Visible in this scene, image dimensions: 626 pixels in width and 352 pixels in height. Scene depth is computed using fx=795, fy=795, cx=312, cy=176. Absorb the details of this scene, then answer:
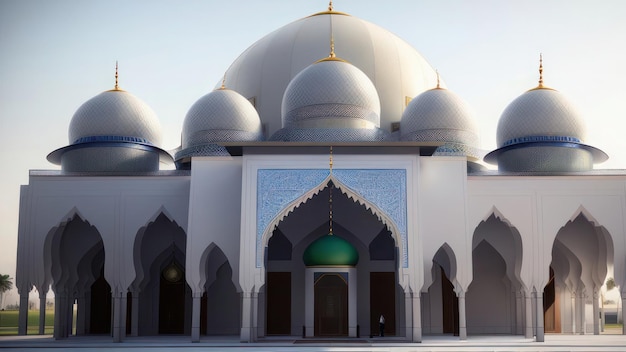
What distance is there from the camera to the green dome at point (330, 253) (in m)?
14.2

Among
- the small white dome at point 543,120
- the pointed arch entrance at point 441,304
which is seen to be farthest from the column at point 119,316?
the small white dome at point 543,120

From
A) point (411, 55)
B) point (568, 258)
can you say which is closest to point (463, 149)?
point (568, 258)

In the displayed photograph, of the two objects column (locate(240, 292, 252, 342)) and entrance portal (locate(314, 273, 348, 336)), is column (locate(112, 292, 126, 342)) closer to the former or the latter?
column (locate(240, 292, 252, 342))

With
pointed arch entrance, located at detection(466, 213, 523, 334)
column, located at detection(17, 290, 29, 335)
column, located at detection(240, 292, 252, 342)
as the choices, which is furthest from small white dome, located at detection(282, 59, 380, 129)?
column, located at detection(17, 290, 29, 335)

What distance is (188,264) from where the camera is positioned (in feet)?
44.9

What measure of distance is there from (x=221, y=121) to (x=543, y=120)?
661 cm

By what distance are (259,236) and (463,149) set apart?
5438 mm

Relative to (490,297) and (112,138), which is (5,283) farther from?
(490,297)

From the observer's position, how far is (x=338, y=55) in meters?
19.3

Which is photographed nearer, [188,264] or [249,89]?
[188,264]

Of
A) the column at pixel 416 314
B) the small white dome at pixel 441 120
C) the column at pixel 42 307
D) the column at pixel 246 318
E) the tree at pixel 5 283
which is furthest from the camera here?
the tree at pixel 5 283

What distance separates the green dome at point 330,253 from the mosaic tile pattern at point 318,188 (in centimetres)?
139

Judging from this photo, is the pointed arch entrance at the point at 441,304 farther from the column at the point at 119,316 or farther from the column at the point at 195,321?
the column at the point at 119,316

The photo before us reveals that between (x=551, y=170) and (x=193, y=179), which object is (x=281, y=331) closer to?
(x=193, y=179)
